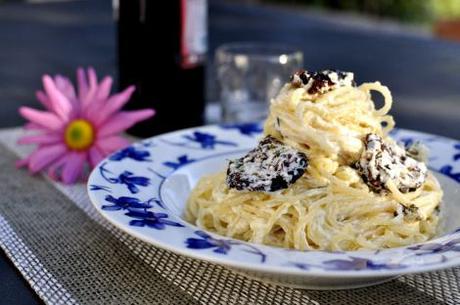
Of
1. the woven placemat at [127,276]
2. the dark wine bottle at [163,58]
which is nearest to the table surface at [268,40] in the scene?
the dark wine bottle at [163,58]

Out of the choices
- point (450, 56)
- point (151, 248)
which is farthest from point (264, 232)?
point (450, 56)

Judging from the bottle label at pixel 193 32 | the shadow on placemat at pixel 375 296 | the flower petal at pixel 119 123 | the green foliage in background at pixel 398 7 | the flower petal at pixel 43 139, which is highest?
the bottle label at pixel 193 32

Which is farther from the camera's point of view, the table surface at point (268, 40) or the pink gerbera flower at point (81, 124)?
the table surface at point (268, 40)

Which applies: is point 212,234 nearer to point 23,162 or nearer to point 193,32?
point 23,162

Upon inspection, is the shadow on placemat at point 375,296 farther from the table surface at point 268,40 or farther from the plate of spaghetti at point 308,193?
the table surface at point 268,40

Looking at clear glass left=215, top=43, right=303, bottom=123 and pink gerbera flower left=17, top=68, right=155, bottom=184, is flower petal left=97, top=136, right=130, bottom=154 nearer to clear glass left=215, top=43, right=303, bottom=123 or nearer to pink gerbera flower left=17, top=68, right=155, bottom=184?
pink gerbera flower left=17, top=68, right=155, bottom=184

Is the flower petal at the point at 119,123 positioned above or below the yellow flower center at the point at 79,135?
above

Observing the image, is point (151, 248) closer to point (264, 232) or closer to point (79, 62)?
point (264, 232)
